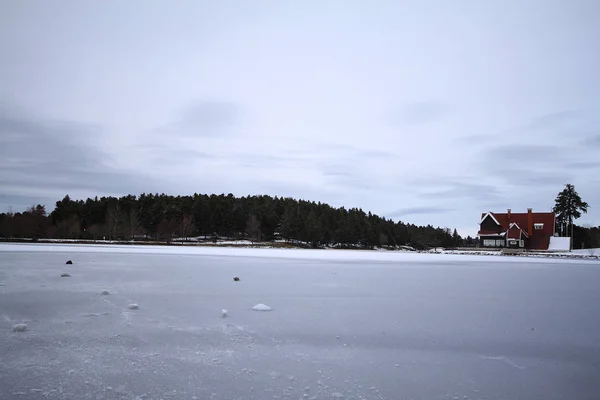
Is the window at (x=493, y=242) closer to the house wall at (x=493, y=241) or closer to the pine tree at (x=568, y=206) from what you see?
the house wall at (x=493, y=241)

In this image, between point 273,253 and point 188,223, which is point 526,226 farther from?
point 188,223

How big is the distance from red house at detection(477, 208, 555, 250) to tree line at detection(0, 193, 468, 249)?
24253 millimetres

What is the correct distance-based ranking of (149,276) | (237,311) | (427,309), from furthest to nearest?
(149,276), (427,309), (237,311)

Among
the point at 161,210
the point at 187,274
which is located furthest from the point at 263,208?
the point at 187,274

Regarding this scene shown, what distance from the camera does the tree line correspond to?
3051 inches

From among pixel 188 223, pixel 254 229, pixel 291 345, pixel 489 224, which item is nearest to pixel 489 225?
pixel 489 224

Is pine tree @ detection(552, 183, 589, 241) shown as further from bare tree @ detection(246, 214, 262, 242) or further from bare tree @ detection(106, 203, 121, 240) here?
bare tree @ detection(106, 203, 121, 240)

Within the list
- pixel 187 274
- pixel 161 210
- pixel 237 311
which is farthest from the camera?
pixel 161 210

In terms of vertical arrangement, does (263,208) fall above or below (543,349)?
above

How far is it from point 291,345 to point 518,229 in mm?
64282

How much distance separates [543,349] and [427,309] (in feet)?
11.1

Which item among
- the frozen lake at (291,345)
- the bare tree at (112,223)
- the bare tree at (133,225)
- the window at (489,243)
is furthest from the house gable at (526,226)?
the bare tree at (112,223)

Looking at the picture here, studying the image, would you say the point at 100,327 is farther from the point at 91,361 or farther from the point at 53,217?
the point at 53,217

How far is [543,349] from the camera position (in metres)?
6.57
